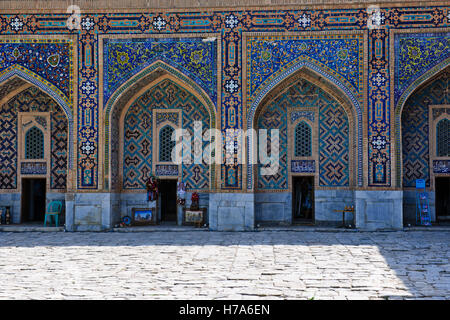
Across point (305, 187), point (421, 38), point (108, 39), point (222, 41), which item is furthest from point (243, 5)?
point (305, 187)

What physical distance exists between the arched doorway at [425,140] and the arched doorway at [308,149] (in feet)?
4.09

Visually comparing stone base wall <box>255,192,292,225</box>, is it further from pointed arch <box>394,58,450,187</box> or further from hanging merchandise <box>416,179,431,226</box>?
hanging merchandise <box>416,179,431,226</box>

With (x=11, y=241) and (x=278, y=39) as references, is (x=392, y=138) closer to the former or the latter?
(x=278, y=39)

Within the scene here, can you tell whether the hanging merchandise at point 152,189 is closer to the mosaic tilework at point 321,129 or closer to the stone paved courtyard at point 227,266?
the stone paved courtyard at point 227,266

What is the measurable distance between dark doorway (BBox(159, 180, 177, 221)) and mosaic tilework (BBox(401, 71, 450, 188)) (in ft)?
17.9

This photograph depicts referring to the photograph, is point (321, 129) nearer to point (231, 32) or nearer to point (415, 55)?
point (415, 55)

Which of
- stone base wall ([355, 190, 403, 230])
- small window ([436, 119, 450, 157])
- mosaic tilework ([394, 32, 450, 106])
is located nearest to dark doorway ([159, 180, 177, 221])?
stone base wall ([355, 190, 403, 230])

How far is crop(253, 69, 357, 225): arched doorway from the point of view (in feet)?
35.1

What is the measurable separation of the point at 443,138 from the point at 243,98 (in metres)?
4.46

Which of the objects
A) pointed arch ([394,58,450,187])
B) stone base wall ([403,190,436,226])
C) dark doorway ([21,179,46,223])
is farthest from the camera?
dark doorway ([21,179,46,223])

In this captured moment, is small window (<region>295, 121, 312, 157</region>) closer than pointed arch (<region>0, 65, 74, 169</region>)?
No

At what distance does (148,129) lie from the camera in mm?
11141

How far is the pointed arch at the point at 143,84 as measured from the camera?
10430 mm

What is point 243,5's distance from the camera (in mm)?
10375
